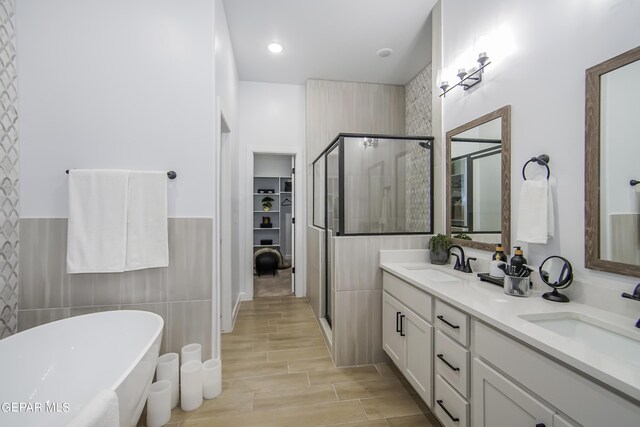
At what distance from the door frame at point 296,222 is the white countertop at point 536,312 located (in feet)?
6.69

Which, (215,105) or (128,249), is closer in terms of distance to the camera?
(128,249)

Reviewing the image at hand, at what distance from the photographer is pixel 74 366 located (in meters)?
1.48

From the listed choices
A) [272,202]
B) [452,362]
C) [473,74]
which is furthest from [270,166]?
[452,362]

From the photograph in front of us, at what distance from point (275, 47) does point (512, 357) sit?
130 inches

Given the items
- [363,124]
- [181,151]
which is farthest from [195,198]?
[363,124]

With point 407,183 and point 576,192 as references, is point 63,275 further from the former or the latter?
point 576,192

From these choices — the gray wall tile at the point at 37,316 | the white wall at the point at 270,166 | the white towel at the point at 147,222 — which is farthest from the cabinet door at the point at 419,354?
the white wall at the point at 270,166

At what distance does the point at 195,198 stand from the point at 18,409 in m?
1.31

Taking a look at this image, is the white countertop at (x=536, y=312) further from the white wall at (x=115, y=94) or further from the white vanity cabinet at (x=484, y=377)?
the white wall at (x=115, y=94)

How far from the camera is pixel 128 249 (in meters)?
1.78

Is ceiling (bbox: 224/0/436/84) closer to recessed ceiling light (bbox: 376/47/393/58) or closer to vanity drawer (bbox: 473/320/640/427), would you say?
recessed ceiling light (bbox: 376/47/393/58)

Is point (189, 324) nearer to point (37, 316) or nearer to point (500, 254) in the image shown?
point (37, 316)

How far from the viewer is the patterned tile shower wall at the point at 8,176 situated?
5.27 ft

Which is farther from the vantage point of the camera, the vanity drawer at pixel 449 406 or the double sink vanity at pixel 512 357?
the vanity drawer at pixel 449 406
